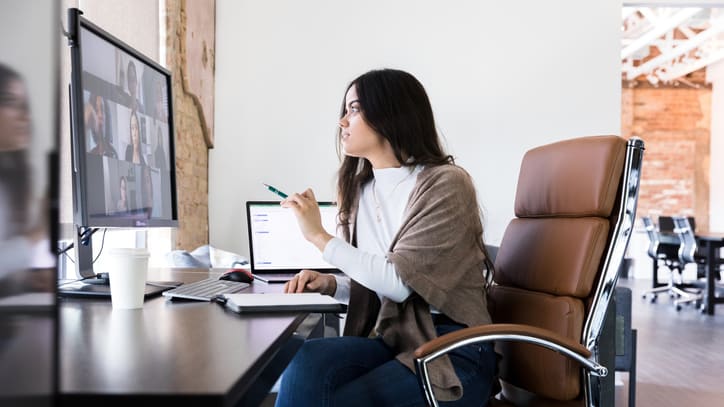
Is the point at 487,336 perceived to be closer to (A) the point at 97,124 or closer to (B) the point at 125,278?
(B) the point at 125,278

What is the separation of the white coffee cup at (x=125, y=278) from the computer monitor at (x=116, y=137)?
0.46ft

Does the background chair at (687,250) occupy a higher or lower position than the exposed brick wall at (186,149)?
lower

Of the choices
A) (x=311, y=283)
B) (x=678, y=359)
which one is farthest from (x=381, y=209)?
(x=678, y=359)

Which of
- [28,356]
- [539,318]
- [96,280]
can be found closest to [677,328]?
[539,318]

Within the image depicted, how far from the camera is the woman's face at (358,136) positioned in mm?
1818

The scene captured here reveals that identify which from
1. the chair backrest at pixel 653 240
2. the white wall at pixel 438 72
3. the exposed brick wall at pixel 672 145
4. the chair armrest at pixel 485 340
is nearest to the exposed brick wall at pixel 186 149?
the white wall at pixel 438 72

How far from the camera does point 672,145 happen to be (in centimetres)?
1184

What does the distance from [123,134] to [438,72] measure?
106 inches

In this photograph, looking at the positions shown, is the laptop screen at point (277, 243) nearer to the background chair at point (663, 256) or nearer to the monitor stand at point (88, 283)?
the monitor stand at point (88, 283)

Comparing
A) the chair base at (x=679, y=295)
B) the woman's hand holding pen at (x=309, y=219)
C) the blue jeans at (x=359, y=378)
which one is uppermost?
the woman's hand holding pen at (x=309, y=219)

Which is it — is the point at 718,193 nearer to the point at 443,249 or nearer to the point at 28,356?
the point at 443,249

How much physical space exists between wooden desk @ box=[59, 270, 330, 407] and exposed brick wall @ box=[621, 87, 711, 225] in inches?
457

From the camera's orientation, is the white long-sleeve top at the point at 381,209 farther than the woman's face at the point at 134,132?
Yes

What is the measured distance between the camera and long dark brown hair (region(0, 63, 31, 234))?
1.21ft
